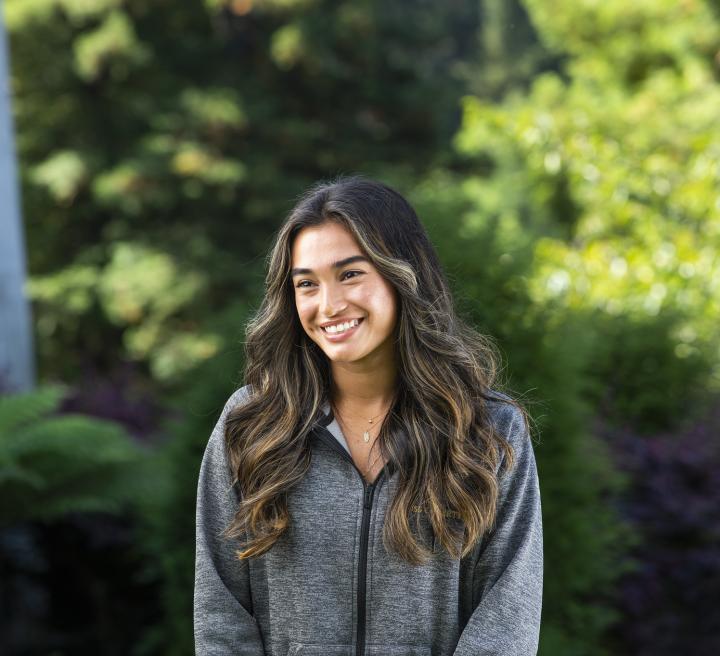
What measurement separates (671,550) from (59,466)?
295cm

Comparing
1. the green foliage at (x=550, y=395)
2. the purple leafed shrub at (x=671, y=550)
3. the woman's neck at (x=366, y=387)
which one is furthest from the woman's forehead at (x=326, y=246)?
the purple leafed shrub at (x=671, y=550)

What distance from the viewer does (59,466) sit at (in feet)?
16.0

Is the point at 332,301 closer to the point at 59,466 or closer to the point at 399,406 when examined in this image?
the point at 399,406

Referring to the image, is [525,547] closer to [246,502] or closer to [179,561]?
[246,502]

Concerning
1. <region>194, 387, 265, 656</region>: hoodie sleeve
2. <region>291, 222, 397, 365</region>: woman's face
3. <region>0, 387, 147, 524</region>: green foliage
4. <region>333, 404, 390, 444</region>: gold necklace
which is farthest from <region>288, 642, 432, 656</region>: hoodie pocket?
<region>0, 387, 147, 524</region>: green foliage

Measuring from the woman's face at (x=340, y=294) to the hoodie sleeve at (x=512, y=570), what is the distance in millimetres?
353

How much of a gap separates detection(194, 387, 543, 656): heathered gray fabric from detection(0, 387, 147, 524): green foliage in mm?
2725

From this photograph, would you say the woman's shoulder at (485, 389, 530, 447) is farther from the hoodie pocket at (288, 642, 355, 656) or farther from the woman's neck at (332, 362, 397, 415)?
the hoodie pocket at (288, 642, 355, 656)

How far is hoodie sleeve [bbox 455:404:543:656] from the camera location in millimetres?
1959

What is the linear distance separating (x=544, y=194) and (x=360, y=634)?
8.28 m

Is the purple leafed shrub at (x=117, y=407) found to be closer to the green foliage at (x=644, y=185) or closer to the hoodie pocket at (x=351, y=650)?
the green foliage at (x=644, y=185)

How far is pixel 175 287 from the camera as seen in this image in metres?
13.8

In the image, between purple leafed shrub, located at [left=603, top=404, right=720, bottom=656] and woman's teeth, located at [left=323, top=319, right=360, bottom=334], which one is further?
purple leafed shrub, located at [left=603, top=404, right=720, bottom=656]

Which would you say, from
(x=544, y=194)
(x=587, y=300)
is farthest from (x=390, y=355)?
(x=544, y=194)
